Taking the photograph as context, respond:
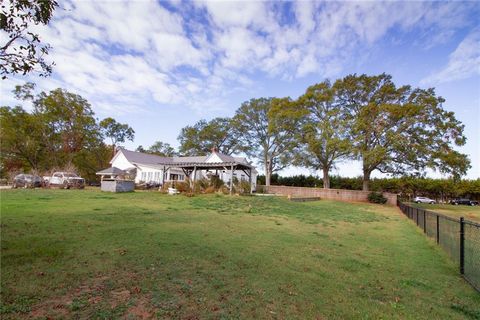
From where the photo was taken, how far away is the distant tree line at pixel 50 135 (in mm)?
33531

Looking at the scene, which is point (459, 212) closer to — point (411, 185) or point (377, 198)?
point (377, 198)

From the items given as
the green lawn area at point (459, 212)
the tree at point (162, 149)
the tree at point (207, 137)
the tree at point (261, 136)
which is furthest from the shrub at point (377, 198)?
the tree at point (162, 149)

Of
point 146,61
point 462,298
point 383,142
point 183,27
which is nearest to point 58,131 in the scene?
point 146,61

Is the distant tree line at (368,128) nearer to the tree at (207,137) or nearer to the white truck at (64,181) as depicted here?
the tree at (207,137)

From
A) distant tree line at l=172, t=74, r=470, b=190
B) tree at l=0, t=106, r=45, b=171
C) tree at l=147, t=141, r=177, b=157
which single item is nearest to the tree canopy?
tree at l=147, t=141, r=177, b=157

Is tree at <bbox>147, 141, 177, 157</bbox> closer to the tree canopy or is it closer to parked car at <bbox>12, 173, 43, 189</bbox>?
the tree canopy

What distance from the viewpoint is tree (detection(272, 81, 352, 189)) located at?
28.1m

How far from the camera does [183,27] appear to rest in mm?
11328

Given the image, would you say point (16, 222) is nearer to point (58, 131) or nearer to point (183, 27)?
point (183, 27)

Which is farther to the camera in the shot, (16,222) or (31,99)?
(31,99)

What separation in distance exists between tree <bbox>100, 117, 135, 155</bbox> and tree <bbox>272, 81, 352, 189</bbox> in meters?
28.7

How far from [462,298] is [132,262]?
17.6ft

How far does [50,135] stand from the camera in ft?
119

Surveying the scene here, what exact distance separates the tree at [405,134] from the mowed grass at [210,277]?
20.7 metres
